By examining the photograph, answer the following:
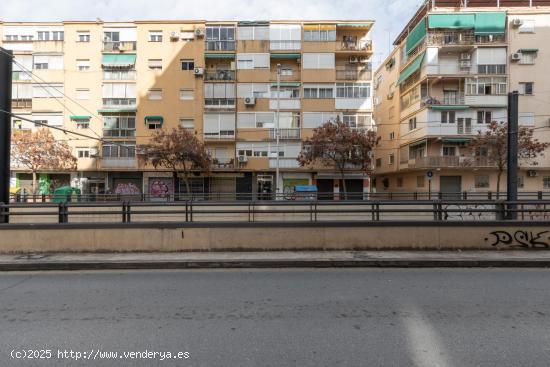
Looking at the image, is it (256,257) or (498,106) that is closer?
(256,257)

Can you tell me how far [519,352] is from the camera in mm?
3375

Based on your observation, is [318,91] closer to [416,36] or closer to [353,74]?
[353,74]

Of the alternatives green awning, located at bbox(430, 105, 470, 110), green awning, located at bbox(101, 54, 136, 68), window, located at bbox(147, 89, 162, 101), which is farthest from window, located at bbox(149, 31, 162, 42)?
green awning, located at bbox(430, 105, 470, 110)

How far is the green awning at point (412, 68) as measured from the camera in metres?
34.5

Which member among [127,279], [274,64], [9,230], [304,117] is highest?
[274,64]

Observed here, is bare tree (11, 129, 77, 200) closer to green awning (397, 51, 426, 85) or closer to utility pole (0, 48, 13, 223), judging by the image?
utility pole (0, 48, 13, 223)

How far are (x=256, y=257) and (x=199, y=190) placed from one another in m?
29.5

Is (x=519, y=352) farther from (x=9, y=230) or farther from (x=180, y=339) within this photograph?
(x=9, y=230)

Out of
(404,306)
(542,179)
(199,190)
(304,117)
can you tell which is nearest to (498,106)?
(542,179)

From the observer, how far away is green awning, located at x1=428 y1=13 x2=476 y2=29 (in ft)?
107

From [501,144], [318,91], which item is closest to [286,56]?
[318,91]

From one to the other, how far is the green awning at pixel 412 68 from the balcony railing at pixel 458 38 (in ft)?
5.04

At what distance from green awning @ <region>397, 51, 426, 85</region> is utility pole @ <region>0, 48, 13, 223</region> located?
3483 cm

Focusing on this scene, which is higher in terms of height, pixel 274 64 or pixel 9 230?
pixel 274 64
